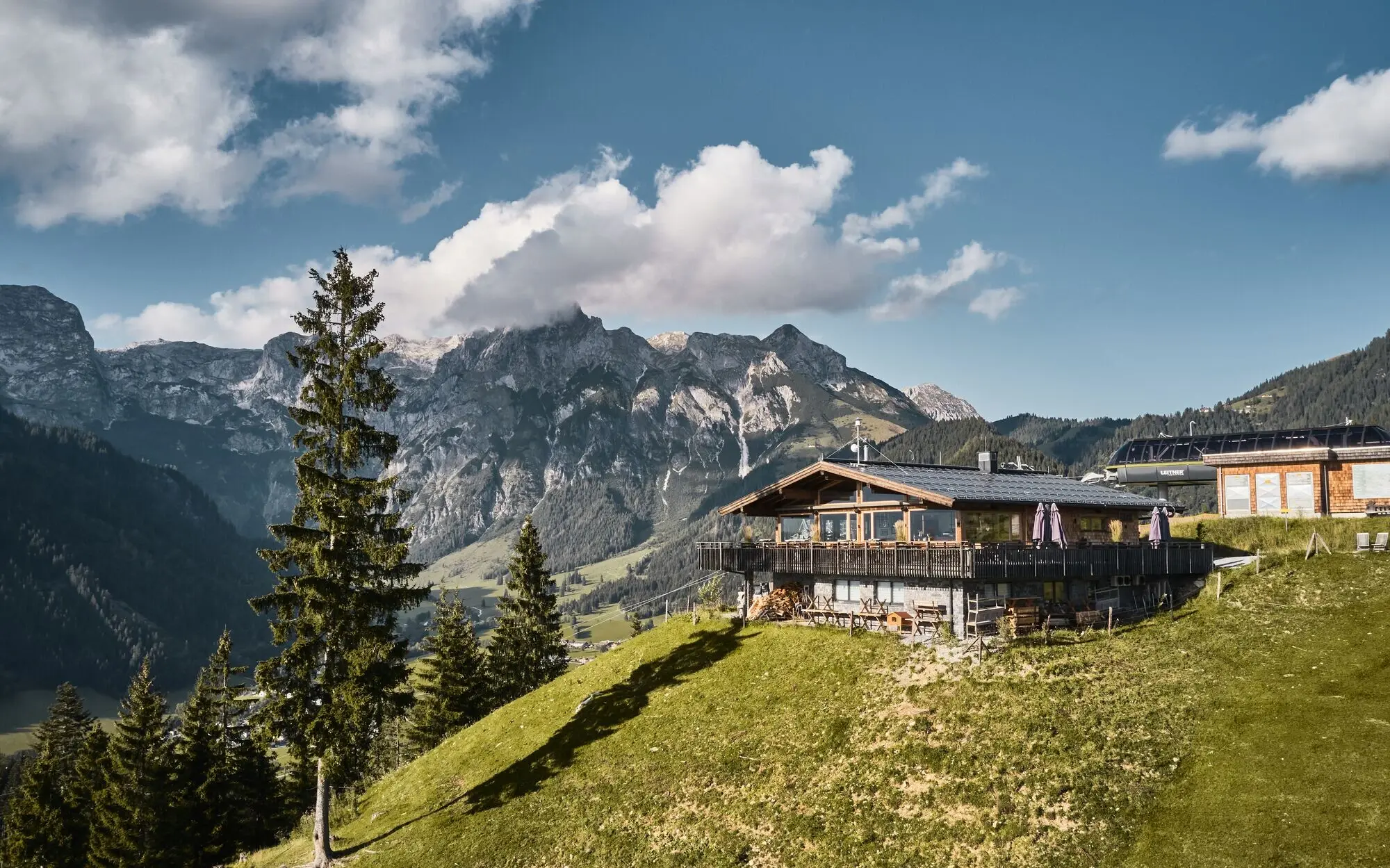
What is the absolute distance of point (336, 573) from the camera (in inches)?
1353

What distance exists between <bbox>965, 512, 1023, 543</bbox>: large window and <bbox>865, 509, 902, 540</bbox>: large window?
11.5ft

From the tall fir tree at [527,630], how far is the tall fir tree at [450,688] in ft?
7.98

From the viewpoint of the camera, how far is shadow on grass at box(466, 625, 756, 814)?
119 feet

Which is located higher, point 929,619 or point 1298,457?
point 1298,457

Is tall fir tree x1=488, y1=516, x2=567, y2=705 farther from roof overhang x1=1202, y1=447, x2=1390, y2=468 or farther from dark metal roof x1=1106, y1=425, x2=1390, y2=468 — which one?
dark metal roof x1=1106, y1=425, x2=1390, y2=468

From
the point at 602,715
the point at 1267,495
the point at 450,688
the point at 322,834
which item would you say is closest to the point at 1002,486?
the point at 1267,495

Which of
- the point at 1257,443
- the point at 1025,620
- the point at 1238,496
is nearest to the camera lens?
the point at 1025,620

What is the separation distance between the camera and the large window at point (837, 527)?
161 feet

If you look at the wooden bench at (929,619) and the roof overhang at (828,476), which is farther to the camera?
the roof overhang at (828,476)

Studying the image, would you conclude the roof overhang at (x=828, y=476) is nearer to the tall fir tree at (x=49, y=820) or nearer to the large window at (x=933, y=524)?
the large window at (x=933, y=524)

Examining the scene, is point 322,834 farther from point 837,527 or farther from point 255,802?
point 837,527

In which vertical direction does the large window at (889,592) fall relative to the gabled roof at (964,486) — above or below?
below

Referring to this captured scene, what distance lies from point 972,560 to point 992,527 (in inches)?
337

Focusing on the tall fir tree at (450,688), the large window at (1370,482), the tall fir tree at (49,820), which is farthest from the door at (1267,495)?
the tall fir tree at (49,820)
